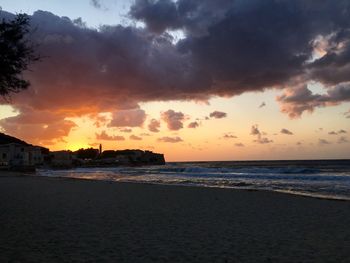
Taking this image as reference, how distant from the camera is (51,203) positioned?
1861cm

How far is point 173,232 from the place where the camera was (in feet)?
38.0

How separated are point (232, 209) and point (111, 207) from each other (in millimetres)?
4914

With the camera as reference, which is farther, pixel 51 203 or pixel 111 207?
pixel 51 203

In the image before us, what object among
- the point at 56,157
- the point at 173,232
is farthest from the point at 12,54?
the point at 56,157

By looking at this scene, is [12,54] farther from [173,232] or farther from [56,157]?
[56,157]

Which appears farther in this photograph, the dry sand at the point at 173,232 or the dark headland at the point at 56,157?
the dark headland at the point at 56,157

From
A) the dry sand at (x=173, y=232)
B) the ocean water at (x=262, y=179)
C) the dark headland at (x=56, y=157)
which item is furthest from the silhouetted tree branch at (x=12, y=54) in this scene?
the dark headland at (x=56, y=157)

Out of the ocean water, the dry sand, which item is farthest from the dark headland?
the dry sand

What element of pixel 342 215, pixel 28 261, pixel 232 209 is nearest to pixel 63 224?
pixel 28 261

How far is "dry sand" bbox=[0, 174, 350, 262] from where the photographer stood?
8742 mm

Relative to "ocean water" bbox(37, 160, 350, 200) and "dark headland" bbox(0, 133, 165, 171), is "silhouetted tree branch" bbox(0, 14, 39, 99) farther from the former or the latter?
"dark headland" bbox(0, 133, 165, 171)

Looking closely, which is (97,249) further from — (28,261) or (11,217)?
(11,217)

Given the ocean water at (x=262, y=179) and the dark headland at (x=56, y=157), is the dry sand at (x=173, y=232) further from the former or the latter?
the dark headland at (x=56, y=157)

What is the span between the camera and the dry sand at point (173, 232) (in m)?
8.74
